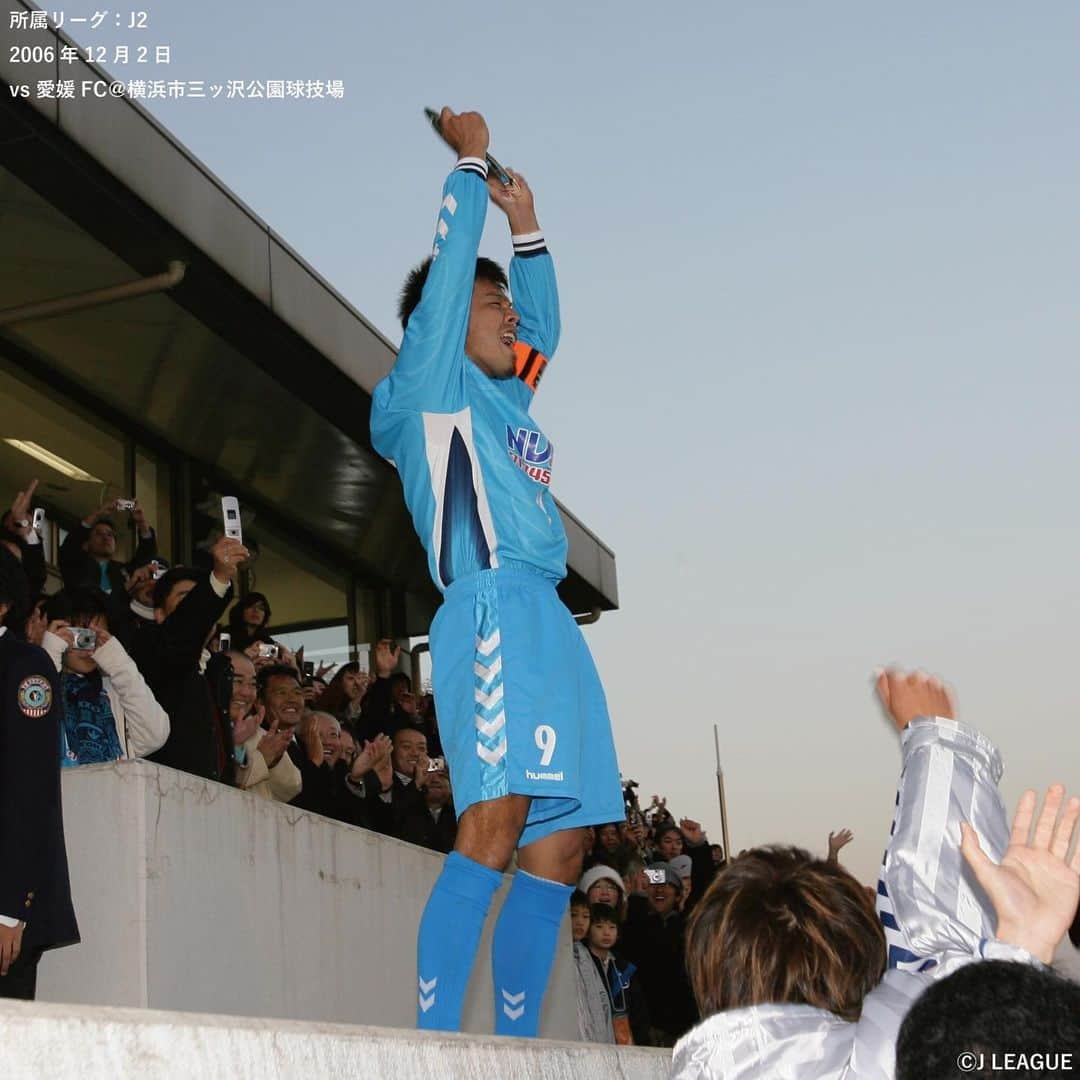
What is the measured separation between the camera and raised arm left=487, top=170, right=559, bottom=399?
4.17m

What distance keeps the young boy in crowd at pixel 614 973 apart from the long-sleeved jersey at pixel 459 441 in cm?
473

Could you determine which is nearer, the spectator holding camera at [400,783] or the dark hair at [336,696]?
the spectator holding camera at [400,783]

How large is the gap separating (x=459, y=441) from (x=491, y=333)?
0.38 metres

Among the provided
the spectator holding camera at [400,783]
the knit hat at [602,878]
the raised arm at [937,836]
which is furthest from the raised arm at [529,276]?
the knit hat at [602,878]

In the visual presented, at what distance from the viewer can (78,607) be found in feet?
17.8

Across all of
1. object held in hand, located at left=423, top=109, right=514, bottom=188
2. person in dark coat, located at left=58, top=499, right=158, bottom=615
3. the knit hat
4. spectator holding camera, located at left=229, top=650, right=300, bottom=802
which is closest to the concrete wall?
spectator holding camera, located at left=229, top=650, right=300, bottom=802

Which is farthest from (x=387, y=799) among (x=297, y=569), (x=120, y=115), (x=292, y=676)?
(x=297, y=569)

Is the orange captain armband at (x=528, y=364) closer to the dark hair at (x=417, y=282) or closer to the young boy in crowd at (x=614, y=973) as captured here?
the dark hair at (x=417, y=282)

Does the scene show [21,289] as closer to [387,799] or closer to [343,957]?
[387,799]

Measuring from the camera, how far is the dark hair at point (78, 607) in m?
5.38

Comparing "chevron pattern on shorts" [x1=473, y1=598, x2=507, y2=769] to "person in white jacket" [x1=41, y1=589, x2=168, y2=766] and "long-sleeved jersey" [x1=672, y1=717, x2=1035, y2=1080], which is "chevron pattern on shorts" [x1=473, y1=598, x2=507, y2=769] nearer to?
"long-sleeved jersey" [x1=672, y1=717, x2=1035, y2=1080]

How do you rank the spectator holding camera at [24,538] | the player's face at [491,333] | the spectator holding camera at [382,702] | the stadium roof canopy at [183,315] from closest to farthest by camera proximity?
the player's face at [491,333]
the spectator holding camera at [24,538]
the stadium roof canopy at [183,315]
the spectator holding camera at [382,702]

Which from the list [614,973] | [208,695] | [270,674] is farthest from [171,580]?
[614,973]

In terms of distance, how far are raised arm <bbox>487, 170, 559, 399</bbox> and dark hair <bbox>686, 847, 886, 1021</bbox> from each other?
211cm
